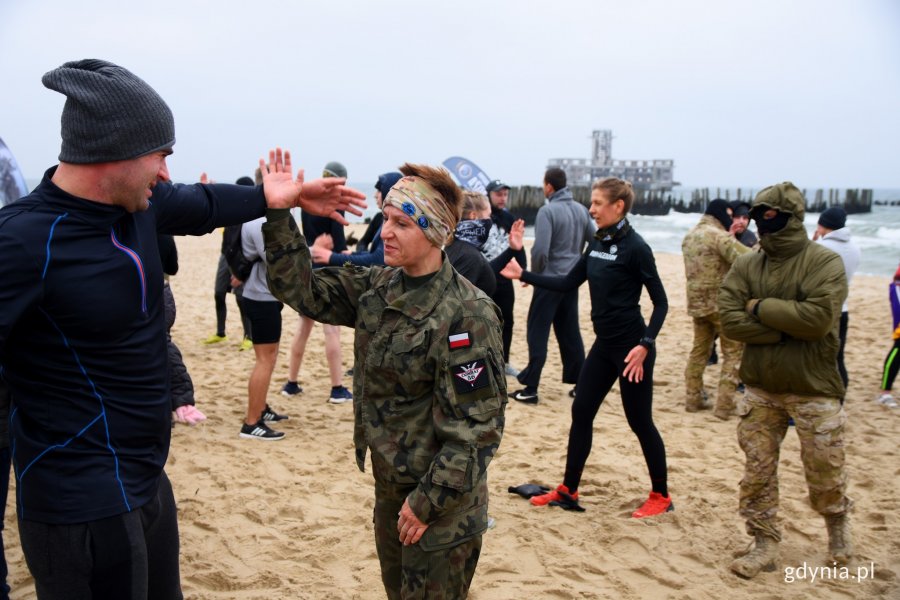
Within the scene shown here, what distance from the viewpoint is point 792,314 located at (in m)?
3.89

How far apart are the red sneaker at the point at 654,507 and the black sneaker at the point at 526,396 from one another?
2.63 meters

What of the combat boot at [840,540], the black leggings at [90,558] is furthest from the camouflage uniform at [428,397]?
the combat boot at [840,540]

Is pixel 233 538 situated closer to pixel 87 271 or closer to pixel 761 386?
pixel 87 271

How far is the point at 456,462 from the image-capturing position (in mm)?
2297

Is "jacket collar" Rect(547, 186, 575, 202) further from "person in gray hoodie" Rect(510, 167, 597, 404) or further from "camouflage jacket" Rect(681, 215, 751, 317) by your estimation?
"camouflage jacket" Rect(681, 215, 751, 317)

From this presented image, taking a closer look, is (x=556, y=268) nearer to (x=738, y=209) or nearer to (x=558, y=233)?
(x=558, y=233)

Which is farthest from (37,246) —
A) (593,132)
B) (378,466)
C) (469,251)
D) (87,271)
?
(593,132)

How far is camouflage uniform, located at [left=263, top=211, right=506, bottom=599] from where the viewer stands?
7.67 feet

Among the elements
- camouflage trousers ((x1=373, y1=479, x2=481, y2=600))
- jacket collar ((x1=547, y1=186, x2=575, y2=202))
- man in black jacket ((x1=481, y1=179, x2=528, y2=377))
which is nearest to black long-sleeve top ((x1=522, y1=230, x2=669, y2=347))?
camouflage trousers ((x1=373, y1=479, x2=481, y2=600))

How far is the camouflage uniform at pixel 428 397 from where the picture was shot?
2.34 m

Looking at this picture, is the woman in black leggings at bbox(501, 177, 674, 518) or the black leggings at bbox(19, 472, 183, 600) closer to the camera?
the black leggings at bbox(19, 472, 183, 600)

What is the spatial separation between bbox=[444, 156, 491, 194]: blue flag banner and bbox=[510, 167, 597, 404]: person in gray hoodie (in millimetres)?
3094

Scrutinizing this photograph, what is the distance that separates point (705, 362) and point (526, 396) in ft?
6.12

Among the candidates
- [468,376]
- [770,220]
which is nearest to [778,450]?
[770,220]
